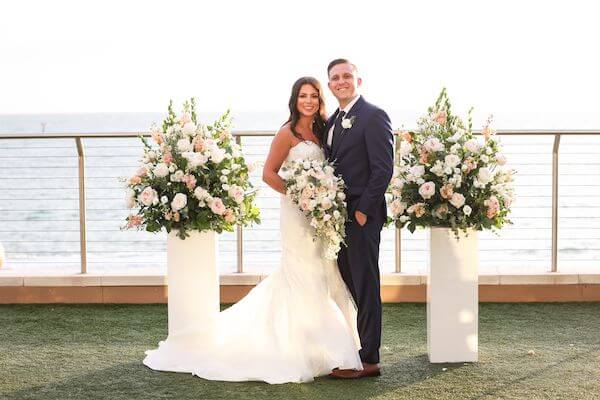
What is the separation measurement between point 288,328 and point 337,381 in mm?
461

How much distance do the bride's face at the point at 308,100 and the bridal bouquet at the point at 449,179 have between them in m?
0.68

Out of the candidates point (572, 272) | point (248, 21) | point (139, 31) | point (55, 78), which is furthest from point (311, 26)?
point (572, 272)

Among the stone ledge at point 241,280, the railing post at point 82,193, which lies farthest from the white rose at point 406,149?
the railing post at point 82,193

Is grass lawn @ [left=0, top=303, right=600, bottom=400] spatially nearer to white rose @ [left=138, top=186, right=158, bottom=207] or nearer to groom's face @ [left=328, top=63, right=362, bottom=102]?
white rose @ [left=138, top=186, right=158, bottom=207]

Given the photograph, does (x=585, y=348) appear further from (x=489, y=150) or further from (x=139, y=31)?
(x=139, y=31)

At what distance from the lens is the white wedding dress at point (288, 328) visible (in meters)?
5.46

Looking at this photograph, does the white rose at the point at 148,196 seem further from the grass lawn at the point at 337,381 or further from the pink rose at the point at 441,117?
the pink rose at the point at 441,117

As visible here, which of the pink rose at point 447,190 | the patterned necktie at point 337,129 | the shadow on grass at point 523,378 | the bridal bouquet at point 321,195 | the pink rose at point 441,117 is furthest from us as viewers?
the pink rose at point 441,117

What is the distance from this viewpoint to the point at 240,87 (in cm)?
3984

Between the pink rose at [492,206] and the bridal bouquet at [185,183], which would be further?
the bridal bouquet at [185,183]

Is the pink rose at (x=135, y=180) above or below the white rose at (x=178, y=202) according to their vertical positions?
above

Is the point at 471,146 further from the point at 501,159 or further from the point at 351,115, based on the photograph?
the point at 351,115

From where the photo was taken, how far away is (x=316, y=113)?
571 cm

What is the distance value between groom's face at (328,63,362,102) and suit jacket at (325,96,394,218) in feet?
0.27
